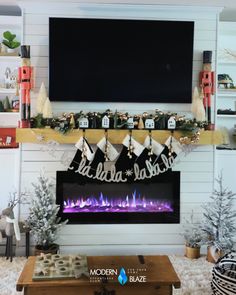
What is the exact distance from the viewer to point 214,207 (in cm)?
336

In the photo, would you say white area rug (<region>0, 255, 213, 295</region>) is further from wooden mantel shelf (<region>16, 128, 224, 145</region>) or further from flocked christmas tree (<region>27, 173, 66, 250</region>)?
wooden mantel shelf (<region>16, 128, 224, 145</region>)

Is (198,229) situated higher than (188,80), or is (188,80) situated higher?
(188,80)

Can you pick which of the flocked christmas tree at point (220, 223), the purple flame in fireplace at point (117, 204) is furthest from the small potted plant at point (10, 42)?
the flocked christmas tree at point (220, 223)

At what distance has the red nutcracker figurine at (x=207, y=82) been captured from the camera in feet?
11.0

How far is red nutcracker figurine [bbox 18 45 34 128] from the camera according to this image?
3.23 meters

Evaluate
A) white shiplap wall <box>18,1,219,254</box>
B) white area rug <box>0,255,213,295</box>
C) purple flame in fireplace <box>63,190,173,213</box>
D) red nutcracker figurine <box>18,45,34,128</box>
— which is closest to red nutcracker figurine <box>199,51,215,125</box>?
white shiplap wall <box>18,1,219,254</box>

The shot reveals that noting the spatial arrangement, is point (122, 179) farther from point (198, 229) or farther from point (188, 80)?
point (188, 80)

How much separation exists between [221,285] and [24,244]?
1902 millimetres

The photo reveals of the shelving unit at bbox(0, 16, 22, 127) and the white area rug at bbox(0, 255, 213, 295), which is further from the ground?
the shelving unit at bbox(0, 16, 22, 127)

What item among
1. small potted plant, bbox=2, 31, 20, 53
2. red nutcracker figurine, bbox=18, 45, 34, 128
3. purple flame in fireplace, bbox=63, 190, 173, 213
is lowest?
purple flame in fireplace, bbox=63, 190, 173, 213

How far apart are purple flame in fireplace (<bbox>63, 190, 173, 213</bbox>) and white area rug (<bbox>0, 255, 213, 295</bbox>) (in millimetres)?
504

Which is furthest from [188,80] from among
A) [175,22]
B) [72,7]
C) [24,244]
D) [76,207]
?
[24,244]

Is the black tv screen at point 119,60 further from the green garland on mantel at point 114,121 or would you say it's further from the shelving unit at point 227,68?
the shelving unit at point 227,68

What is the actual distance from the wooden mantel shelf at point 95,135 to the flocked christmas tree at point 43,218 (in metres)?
0.40
